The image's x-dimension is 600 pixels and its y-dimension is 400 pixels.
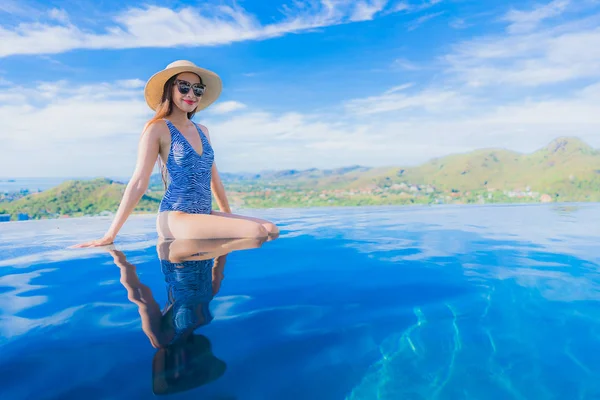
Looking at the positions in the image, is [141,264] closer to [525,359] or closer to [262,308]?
[262,308]

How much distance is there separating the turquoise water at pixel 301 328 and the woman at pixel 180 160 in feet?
2.57

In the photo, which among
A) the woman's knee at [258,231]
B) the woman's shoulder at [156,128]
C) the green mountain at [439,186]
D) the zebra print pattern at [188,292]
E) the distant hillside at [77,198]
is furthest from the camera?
the green mountain at [439,186]

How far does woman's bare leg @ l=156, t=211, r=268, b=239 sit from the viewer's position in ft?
13.1

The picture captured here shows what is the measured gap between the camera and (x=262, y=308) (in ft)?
6.63

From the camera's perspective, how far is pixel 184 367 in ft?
4.32

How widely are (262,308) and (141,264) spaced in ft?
5.48

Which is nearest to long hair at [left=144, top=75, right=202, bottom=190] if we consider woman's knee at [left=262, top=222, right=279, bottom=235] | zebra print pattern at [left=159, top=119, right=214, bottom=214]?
zebra print pattern at [left=159, top=119, right=214, bottom=214]

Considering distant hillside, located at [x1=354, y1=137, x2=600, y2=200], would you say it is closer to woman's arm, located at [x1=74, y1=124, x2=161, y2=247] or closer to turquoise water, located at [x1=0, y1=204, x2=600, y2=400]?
turquoise water, located at [x1=0, y1=204, x2=600, y2=400]

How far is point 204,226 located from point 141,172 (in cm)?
86

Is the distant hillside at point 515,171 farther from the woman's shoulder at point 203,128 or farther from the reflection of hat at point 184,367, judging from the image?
the reflection of hat at point 184,367

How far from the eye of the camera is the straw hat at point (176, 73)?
390 centimetres

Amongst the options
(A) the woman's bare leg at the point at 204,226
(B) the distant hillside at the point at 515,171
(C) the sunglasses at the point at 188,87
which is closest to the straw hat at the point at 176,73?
(C) the sunglasses at the point at 188,87

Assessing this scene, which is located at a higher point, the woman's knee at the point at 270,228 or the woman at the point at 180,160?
the woman at the point at 180,160

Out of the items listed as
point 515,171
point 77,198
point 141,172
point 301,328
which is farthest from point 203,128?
point 515,171
